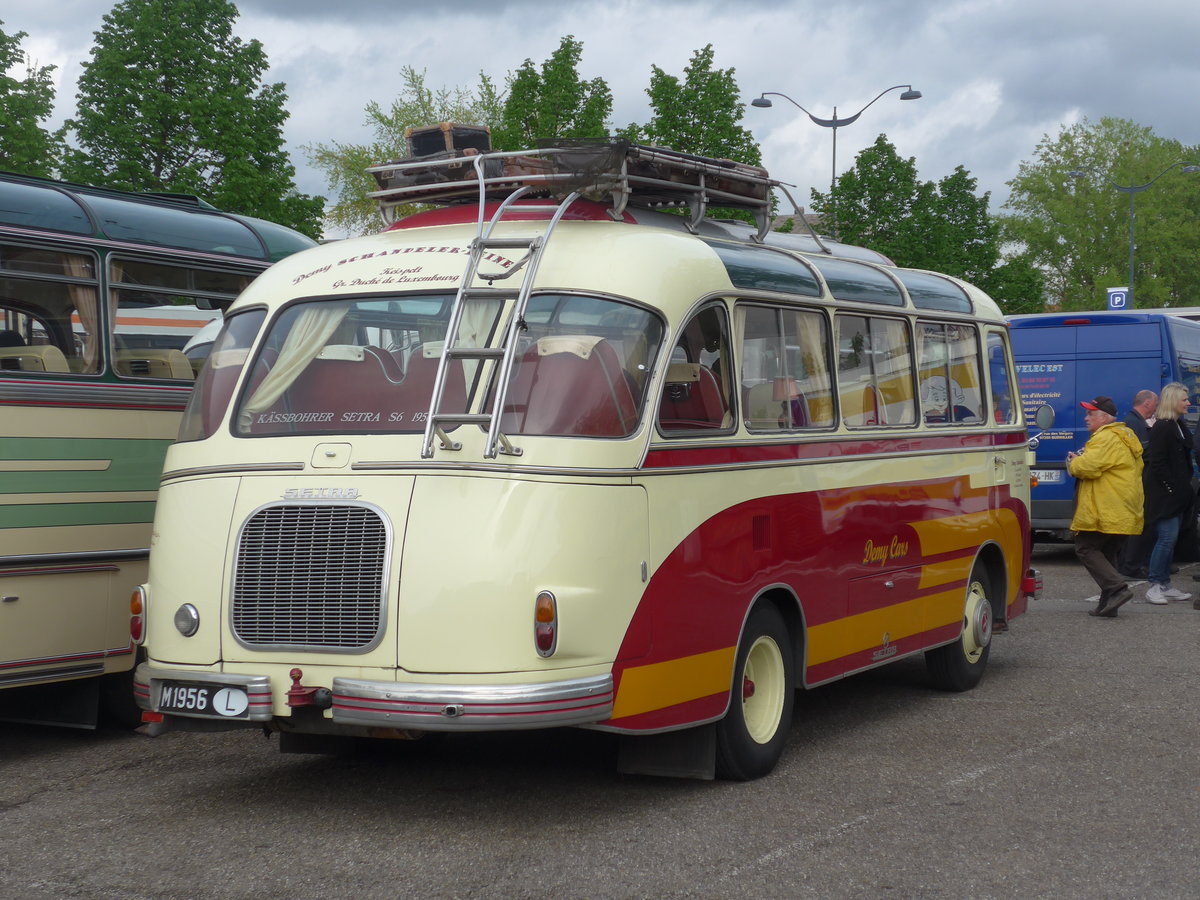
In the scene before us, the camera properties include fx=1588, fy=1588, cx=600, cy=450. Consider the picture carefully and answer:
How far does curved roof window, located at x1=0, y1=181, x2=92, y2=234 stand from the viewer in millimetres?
8531

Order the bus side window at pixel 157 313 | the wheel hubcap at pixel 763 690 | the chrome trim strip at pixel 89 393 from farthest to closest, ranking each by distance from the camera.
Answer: the bus side window at pixel 157 313 < the chrome trim strip at pixel 89 393 < the wheel hubcap at pixel 763 690

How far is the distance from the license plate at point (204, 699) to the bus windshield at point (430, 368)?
1178 millimetres

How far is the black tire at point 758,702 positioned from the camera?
7.33 meters

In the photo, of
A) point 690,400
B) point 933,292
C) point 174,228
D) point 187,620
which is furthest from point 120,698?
point 933,292

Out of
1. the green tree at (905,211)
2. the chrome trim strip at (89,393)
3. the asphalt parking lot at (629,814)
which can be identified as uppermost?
the green tree at (905,211)

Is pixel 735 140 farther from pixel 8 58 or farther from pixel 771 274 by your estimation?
pixel 771 274

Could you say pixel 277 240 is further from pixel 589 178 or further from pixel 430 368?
pixel 430 368

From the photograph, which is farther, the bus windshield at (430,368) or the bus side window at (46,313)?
the bus side window at (46,313)

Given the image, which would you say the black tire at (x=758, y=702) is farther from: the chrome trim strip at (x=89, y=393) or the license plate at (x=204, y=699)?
the chrome trim strip at (x=89, y=393)

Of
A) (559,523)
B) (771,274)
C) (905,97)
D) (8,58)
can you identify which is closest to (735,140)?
(905,97)

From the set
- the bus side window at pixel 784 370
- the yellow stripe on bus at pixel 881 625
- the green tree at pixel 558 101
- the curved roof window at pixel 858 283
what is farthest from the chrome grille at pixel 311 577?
the green tree at pixel 558 101

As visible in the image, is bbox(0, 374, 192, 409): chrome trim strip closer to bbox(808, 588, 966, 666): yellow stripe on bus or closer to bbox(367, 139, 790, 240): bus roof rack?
bbox(367, 139, 790, 240): bus roof rack

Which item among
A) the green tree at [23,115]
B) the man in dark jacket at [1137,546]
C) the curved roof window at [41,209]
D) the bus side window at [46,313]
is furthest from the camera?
the green tree at [23,115]

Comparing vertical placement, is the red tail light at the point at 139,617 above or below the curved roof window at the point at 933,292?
below
